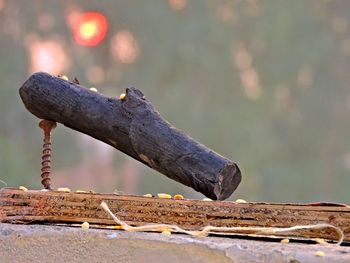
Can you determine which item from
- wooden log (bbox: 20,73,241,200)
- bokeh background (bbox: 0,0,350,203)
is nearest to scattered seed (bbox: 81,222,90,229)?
wooden log (bbox: 20,73,241,200)

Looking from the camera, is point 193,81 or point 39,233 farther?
point 193,81

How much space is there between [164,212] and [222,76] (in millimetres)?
11923

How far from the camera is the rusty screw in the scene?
5.36ft

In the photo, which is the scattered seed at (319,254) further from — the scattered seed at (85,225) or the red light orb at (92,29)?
the red light orb at (92,29)

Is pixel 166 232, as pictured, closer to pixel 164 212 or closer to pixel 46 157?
pixel 164 212

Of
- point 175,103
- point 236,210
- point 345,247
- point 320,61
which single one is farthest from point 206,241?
point 320,61

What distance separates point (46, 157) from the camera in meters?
1.65

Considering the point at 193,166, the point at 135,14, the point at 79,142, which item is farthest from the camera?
the point at 135,14

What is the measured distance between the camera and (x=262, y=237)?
54.0 inches

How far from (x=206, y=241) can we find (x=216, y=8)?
12.2 metres

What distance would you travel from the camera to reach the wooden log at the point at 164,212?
4.43 ft

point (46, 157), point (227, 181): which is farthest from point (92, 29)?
point (227, 181)

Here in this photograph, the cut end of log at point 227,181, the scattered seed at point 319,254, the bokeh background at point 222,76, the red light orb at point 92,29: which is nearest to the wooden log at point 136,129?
the cut end of log at point 227,181

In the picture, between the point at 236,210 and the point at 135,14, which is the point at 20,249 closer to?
the point at 236,210
